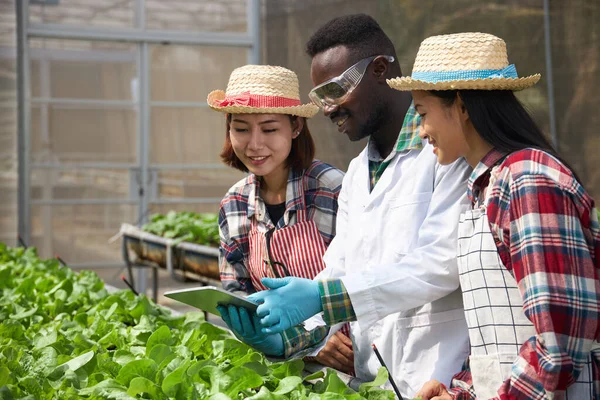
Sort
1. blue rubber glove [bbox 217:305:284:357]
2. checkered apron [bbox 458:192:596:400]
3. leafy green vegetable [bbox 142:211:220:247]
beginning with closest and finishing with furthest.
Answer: checkered apron [bbox 458:192:596:400] < blue rubber glove [bbox 217:305:284:357] < leafy green vegetable [bbox 142:211:220:247]

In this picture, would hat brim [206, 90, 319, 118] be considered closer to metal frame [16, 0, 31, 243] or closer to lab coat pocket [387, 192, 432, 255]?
lab coat pocket [387, 192, 432, 255]

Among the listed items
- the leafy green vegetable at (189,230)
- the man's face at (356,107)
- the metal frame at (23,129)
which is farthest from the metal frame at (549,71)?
the metal frame at (23,129)

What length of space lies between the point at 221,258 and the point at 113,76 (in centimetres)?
576

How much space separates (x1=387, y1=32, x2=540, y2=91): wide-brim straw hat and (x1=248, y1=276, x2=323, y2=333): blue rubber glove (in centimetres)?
43

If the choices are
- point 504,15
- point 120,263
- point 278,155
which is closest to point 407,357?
point 278,155

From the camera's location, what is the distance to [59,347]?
1.82 metres

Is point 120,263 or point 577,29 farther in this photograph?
point 120,263

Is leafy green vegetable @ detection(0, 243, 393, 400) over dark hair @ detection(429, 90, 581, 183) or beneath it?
beneath

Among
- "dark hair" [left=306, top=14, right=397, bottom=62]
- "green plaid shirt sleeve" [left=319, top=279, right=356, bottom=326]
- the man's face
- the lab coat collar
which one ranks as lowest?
"green plaid shirt sleeve" [left=319, top=279, right=356, bottom=326]

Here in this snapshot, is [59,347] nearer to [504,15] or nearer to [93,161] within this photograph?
[504,15]

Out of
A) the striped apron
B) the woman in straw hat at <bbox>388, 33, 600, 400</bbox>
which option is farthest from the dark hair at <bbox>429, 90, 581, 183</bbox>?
the striped apron

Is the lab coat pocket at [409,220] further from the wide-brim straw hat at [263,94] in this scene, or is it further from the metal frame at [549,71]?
the metal frame at [549,71]

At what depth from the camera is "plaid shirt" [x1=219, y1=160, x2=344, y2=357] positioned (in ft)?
7.20

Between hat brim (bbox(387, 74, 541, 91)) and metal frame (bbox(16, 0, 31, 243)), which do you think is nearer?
hat brim (bbox(387, 74, 541, 91))
